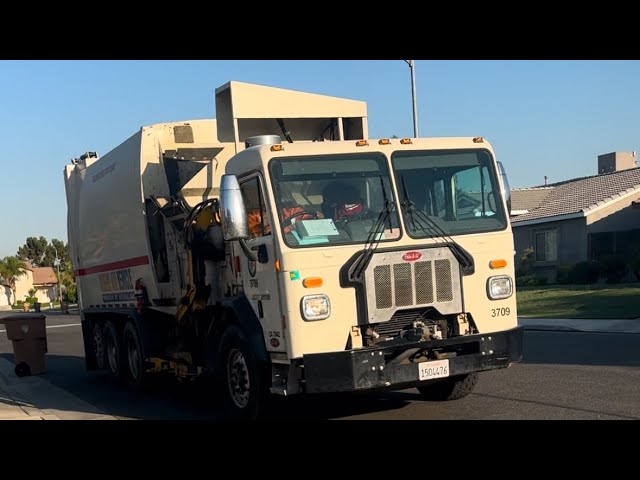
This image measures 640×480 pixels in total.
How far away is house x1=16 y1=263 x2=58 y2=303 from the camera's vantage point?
369ft

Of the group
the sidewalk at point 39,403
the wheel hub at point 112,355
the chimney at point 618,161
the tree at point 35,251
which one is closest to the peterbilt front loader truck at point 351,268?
the sidewalk at point 39,403

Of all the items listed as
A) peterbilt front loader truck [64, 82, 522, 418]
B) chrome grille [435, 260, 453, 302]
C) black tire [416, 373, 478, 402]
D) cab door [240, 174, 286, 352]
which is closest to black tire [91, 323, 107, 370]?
peterbilt front loader truck [64, 82, 522, 418]

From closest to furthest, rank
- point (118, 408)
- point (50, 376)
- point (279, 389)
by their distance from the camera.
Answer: point (279, 389)
point (118, 408)
point (50, 376)

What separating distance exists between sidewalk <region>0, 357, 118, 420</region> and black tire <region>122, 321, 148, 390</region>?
0.84m

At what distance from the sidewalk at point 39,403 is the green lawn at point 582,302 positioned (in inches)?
464

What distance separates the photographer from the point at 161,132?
10.4 metres

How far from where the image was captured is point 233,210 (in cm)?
726

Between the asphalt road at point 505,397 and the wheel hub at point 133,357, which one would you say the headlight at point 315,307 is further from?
the wheel hub at point 133,357

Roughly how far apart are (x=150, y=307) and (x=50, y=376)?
492 centimetres

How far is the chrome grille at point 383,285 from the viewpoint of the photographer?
721 centimetres

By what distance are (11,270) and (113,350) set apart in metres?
101

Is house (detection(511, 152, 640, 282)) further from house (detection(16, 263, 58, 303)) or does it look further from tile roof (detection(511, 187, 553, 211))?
house (detection(16, 263, 58, 303))
